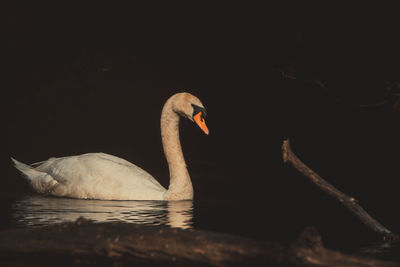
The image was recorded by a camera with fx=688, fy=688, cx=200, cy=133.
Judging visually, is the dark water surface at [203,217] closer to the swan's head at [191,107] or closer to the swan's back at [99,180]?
the swan's back at [99,180]

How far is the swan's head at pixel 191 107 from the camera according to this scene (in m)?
6.73

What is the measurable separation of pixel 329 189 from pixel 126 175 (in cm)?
307

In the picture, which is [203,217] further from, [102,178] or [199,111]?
[102,178]

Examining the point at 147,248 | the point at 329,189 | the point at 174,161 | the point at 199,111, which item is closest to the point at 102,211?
the point at 174,161

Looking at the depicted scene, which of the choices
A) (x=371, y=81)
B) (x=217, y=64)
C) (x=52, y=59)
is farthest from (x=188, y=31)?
(x=371, y=81)

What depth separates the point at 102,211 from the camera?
235 inches

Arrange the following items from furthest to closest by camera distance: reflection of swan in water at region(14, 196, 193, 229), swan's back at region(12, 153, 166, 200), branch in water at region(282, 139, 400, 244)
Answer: swan's back at region(12, 153, 166, 200)
reflection of swan in water at region(14, 196, 193, 229)
branch in water at region(282, 139, 400, 244)

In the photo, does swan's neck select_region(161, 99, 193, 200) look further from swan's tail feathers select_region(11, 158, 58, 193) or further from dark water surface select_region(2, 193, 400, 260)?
swan's tail feathers select_region(11, 158, 58, 193)

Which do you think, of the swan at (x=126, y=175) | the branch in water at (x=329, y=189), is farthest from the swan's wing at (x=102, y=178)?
the branch in water at (x=329, y=189)

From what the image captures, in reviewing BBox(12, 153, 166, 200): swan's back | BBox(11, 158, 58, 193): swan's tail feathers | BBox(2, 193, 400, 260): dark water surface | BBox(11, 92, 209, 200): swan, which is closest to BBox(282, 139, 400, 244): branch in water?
BBox(2, 193, 400, 260): dark water surface

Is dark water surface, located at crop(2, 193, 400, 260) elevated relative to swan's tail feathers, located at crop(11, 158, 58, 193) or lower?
lower

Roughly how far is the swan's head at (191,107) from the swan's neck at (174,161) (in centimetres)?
14

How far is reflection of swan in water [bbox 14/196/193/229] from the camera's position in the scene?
17.9 ft

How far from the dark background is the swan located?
434mm
